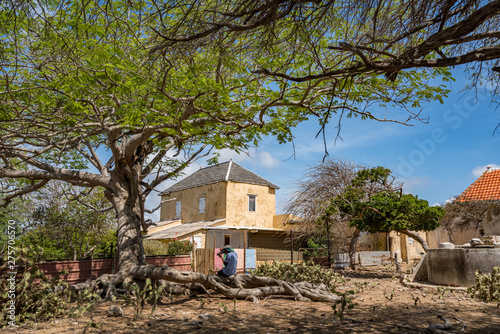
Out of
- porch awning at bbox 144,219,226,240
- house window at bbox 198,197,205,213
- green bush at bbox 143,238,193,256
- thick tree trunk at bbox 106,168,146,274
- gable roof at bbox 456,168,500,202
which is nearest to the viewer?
thick tree trunk at bbox 106,168,146,274

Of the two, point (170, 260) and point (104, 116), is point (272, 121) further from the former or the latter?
point (170, 260)

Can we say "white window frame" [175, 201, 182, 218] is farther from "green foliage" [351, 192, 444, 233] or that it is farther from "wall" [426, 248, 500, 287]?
"wall" [426, 248, 500, 287]

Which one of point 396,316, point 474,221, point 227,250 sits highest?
point 474,221

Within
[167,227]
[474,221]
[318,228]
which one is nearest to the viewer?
[318,228]

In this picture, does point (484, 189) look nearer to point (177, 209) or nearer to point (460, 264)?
point (460, 264)

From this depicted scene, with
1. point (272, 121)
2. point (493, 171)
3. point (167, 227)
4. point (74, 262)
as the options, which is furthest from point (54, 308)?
point (493, 171)

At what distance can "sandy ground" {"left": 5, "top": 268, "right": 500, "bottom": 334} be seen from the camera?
235 inches

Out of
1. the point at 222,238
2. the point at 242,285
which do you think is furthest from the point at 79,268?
the point at 222,238

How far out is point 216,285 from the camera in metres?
9.56

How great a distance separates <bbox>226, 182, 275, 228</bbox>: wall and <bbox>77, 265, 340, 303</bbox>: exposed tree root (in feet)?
56.0

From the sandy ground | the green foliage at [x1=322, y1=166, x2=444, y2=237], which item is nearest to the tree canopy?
the green foliage at [x1=322, y1=166, x2=444, y2=237]

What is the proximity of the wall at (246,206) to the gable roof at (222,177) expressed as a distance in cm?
43

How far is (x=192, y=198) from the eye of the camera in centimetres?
3073

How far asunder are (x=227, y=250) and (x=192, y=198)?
20.8 meters
